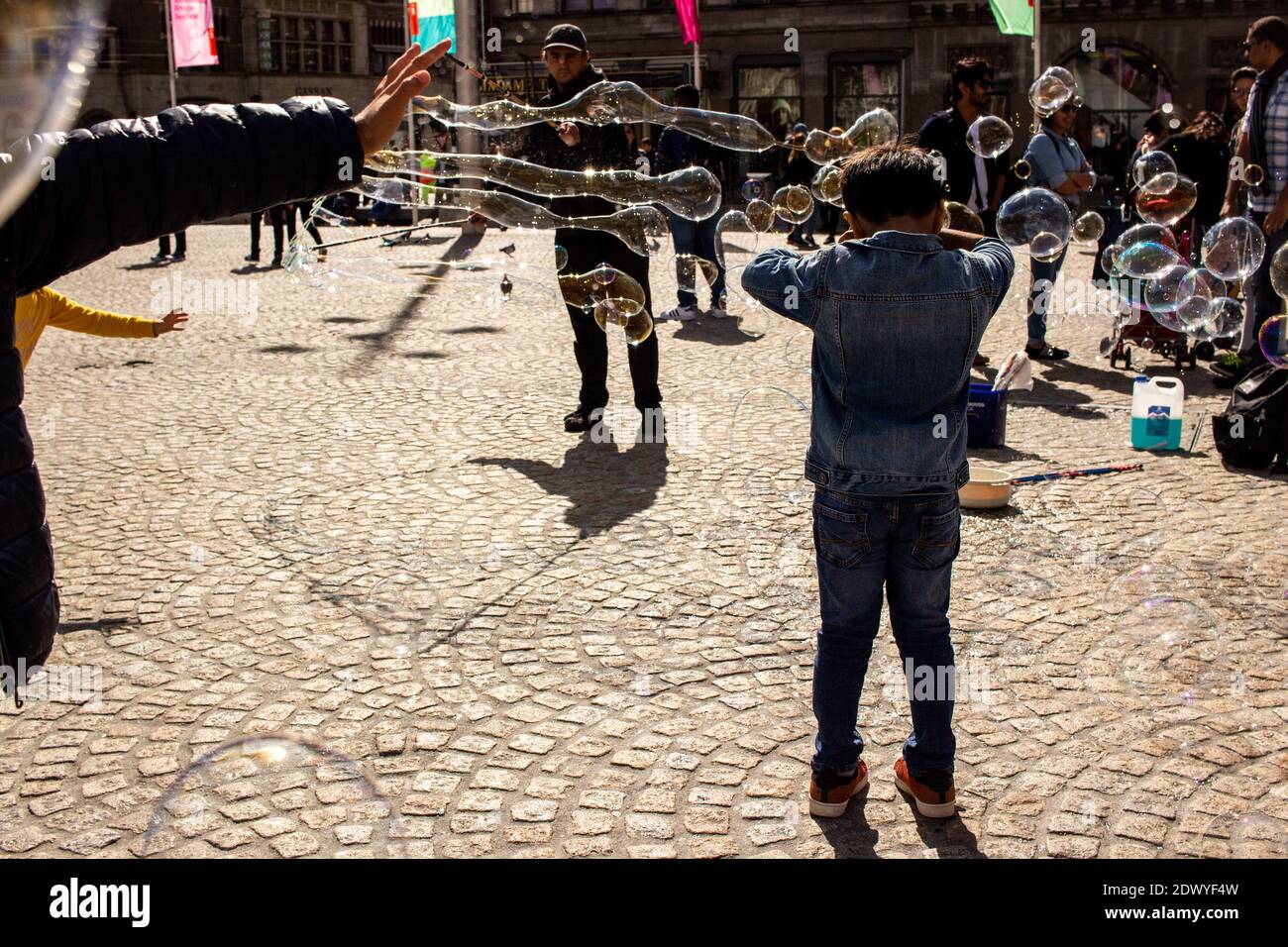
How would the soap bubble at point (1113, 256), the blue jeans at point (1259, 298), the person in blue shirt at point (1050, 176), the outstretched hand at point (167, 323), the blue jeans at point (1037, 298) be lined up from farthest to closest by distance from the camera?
the blue jeans at point (1037, 298)
the person in blue shirt at point (1050, 176)
the blue jeans at point (1259, 298)
the soap bubble at point (1113, 256)
the outstretched hand at point (167, 323)

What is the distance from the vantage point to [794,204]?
624 cm

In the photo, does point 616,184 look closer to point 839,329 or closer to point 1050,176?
point 839,329

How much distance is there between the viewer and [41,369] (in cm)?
916

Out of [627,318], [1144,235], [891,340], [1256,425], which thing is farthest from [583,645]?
[1144,235]

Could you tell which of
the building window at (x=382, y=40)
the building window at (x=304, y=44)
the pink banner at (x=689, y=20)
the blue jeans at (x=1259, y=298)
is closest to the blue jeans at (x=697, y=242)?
the blue jeans at (x=1259, y=298)

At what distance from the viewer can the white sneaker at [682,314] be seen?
10977mm

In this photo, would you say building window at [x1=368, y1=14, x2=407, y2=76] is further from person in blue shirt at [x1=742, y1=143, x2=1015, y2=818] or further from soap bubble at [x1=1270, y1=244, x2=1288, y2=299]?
person in blue shirt at [x1=742, y1=143, x2=1015, y2=818]

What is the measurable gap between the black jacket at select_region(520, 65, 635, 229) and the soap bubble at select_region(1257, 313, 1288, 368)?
10.5 ft

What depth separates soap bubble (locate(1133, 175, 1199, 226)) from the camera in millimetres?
7051

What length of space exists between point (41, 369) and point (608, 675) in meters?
6.88

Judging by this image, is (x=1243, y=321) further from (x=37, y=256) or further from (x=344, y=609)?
(x=37, y=256)

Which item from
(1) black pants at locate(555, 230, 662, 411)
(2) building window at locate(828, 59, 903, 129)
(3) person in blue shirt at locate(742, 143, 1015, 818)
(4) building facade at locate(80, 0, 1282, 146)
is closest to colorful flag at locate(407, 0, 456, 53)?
(4) building facade at locate(80, 0, 1282, 146)

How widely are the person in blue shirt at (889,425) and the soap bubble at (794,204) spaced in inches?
120

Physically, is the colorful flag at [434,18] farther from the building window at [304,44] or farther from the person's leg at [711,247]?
the building window at [304,44]
